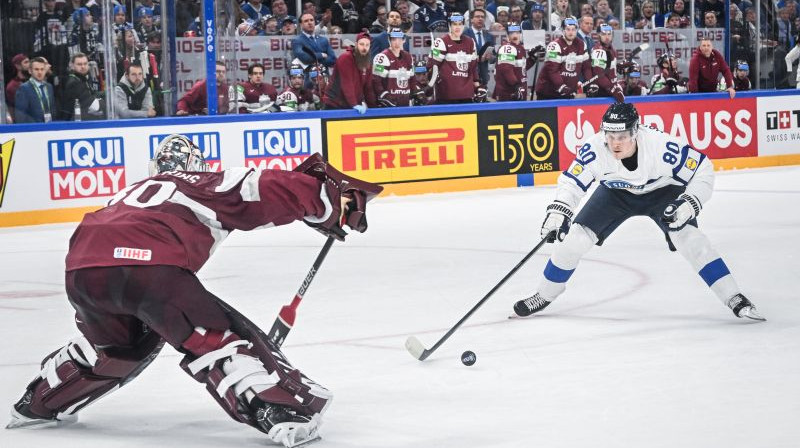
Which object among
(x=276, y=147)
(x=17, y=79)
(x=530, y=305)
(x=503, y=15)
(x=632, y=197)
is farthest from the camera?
(x=503, y=15)

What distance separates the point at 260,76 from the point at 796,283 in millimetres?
6648

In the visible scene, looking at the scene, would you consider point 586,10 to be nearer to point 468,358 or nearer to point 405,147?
point 405,147

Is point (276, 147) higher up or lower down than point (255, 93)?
lower down

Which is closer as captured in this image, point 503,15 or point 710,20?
point 503,15

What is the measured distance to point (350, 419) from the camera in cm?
438

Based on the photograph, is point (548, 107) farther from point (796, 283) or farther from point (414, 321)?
point (414, 321)

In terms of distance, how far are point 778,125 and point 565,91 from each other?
3128 mm

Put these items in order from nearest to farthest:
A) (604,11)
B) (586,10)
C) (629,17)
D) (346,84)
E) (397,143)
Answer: (346,84), (397,143), (586,10), (604,11), (629,17)

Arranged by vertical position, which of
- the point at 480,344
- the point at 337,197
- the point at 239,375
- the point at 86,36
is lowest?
the point at 480,344

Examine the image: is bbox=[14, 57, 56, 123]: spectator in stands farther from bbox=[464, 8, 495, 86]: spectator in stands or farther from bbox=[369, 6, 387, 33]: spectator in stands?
bbox=[464, 8, 495, 86]: spectator in stands

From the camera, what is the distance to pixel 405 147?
505 inches

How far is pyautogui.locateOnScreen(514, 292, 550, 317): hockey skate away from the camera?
6.36 metres

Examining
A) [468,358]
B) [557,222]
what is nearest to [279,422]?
[468,358]

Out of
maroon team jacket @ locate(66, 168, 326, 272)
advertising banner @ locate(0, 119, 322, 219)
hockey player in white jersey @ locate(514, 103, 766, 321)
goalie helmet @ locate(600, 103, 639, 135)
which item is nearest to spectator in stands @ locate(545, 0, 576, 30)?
advertising banner @ locate(0, 119, 322, 219)
